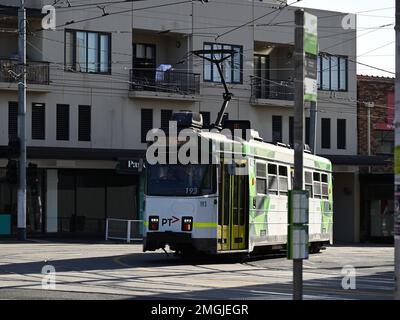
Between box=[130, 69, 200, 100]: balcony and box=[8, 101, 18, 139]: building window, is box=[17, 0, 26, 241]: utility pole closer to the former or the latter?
box=[8, 101, 18, 139]: building window

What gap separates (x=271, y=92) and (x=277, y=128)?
2.09 metres

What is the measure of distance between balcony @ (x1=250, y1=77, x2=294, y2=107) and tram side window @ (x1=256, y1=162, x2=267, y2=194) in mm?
21489

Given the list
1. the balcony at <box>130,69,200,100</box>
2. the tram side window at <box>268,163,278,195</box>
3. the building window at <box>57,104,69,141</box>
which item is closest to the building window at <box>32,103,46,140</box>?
the building window at <box>57,104,69,141</box>

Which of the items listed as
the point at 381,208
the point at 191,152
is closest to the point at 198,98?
the point at 381,208

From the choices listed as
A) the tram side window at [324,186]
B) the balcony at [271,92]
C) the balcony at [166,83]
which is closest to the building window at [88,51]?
the balcony at [166,83]

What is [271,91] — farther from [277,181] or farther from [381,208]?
[277,181]

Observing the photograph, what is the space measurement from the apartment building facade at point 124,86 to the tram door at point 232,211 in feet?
55.2

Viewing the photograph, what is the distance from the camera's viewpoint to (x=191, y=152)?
20.8 meters

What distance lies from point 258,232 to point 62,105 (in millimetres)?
19813

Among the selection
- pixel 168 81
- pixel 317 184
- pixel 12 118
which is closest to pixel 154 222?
pixel 317 184

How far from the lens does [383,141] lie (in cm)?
4869

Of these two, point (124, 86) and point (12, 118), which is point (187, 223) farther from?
point (124, 86)

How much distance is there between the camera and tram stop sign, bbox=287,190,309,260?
418 inches

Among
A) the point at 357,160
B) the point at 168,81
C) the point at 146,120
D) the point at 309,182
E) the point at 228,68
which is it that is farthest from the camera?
the point at 357,160
